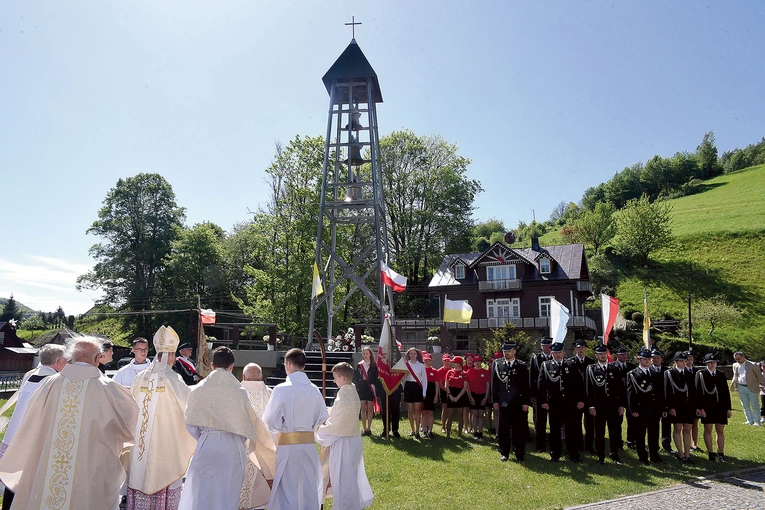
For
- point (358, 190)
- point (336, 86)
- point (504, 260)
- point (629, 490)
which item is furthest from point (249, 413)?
point (504, 260)

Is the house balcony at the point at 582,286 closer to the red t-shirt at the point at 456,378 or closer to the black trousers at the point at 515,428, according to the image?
the red t-shirt at the point at 456,378

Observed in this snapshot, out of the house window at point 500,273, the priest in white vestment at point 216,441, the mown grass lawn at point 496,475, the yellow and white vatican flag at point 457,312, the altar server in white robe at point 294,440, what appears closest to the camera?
the priest in white vestment at point 216,441

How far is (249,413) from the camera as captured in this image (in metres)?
5.90

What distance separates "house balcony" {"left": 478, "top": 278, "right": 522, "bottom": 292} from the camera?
42.4 m

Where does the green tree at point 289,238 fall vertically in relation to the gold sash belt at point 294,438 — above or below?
above

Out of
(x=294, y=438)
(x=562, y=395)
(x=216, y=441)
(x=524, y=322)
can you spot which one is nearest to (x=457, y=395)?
(x=562, y=395)

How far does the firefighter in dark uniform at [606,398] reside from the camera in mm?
10320

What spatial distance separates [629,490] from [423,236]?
43.5 metres

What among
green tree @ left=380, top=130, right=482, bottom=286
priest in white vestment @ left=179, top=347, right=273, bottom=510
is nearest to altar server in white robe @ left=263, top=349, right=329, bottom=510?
priest in white vestment @ left=179, top=347, right=273, bottom=510

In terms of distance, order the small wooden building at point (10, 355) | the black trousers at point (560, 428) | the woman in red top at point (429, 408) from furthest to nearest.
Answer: the small wooden building at point (10, 355) → the woman in red top at point (429, 408) → the black trousers at point (560, 428)

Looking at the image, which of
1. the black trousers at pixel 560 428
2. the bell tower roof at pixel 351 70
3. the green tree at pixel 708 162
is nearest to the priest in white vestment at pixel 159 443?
the black trousers at pixel 560 428

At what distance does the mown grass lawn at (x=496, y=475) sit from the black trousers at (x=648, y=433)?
26cm

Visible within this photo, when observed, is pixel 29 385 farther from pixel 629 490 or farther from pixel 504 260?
pixel 504 260

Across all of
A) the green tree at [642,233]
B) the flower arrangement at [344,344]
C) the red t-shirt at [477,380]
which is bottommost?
the red t-shirt at [477,380]
